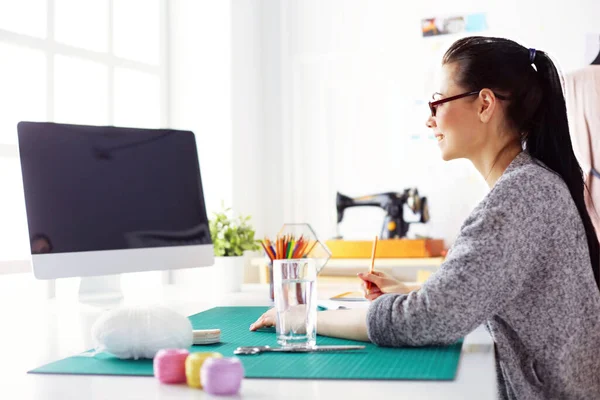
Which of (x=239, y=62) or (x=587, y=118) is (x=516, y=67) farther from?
(x=239, y=62)

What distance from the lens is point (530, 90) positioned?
139 centimetres

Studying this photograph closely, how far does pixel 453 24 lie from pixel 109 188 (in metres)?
2.62

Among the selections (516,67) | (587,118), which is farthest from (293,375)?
(587,118)

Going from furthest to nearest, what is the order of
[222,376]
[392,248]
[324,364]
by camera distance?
[392,248] < [324,364] < [222,376]

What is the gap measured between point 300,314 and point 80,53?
8.50 ft

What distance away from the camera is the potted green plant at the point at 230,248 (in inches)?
91.7

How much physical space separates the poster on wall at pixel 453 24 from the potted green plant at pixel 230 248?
203 centimetres

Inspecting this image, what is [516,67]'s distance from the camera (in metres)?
1.38

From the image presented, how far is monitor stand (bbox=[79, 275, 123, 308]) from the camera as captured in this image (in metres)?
1.87

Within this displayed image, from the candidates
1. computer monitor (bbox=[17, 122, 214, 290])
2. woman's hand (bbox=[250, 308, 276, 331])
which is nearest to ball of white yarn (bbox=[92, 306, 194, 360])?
Result: woman's hand (bbox=[250, 308, 276, 331])

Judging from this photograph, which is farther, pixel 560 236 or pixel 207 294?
pixel 207 294

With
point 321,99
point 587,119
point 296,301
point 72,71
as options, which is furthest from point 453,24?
point 296,301

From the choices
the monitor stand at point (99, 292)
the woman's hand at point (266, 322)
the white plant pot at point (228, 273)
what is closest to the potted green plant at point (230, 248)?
the white plant pot at point (228, 273)

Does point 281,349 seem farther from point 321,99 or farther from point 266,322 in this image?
point 321,99
